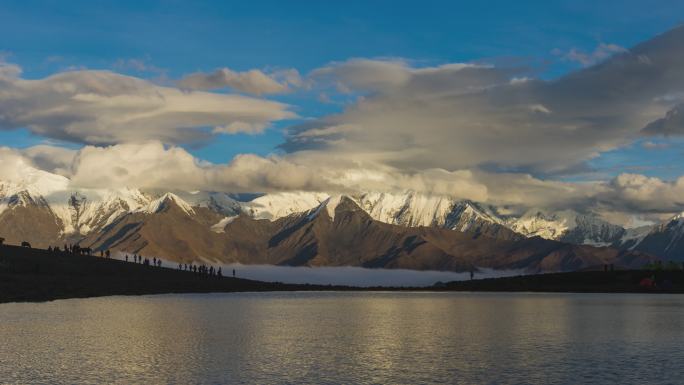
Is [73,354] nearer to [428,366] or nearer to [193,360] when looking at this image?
[193,360]

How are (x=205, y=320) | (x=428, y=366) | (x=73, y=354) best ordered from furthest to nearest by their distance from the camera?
(x=205, y=320)
(x=73, y=354)
(x=428, y=366)

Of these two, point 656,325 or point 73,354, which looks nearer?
point 73,354

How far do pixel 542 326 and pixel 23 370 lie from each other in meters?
94.2

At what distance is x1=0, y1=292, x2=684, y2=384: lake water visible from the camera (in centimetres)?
7881

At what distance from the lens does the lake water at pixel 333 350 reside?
78812mm

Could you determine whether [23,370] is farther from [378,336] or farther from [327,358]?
[378,336]

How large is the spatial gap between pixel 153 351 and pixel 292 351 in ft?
56.7

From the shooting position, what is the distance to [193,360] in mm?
90750

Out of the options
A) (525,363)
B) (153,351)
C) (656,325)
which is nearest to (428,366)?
(525,363)

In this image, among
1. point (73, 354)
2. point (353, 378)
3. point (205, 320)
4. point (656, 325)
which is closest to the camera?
point (353, 378)

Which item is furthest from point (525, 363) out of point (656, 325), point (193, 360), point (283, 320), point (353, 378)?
point (283, 320)

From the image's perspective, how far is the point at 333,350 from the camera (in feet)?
339

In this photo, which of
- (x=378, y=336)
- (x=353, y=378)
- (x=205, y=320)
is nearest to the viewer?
(x=353, y=378)

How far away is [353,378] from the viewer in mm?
78688
